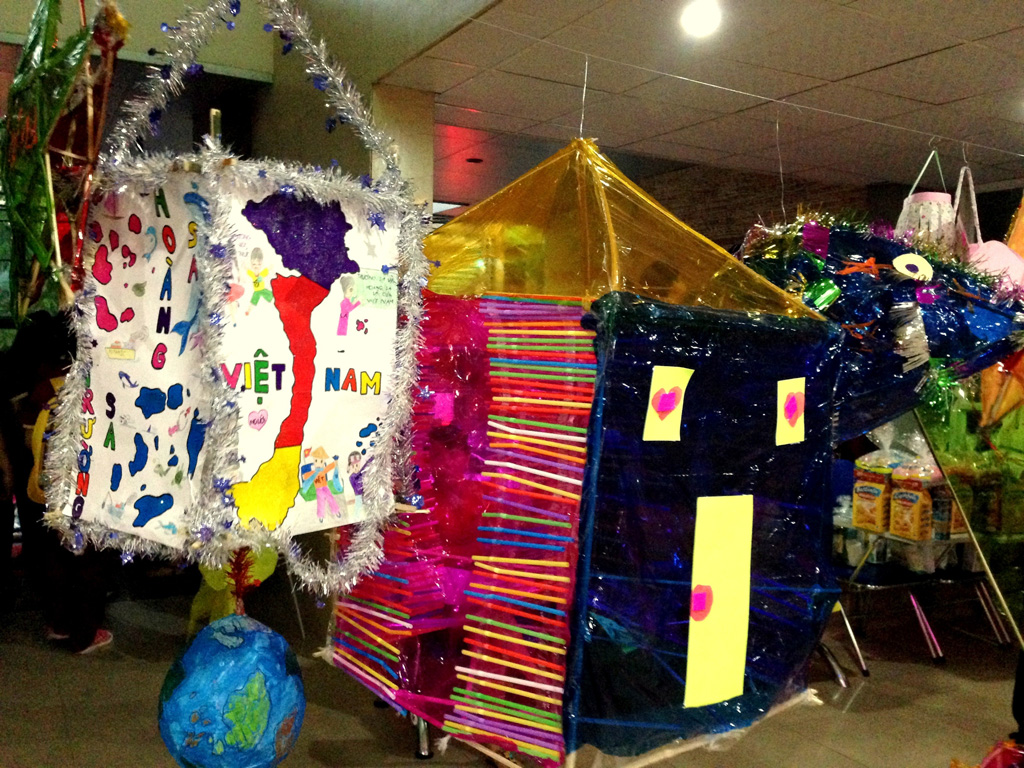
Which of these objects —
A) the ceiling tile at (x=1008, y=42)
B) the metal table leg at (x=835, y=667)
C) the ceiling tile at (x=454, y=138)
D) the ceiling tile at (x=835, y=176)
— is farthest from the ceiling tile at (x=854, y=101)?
the metal table leg at (x=835, y=667)

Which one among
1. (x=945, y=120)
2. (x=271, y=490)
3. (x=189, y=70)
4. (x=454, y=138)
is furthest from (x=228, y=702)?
(x=945, y=120)

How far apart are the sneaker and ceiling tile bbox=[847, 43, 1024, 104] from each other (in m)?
4.16

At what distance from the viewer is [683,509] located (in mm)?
2090

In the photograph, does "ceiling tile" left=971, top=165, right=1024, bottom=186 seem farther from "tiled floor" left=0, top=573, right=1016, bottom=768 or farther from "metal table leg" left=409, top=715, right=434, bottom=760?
"metal table leg" left=409, top=715, right=434, bottom=760

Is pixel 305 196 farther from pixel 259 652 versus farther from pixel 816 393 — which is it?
pixel 816 393

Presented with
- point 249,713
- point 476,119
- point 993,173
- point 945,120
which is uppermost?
point 993,173

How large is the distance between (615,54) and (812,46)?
2.55 ft

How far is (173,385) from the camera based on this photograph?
1532 mm

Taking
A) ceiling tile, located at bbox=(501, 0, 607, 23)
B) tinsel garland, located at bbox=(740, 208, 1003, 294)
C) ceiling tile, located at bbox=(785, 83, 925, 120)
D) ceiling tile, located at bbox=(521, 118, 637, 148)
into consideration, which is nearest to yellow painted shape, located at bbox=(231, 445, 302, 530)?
ceiling tile, located at bbox=(501, 0, 607, 23)

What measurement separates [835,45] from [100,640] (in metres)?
3.99

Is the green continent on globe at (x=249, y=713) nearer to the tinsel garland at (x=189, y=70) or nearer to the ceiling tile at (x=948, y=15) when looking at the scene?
A: the tinsel garland at (x=189, y=70)

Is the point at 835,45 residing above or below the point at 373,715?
above

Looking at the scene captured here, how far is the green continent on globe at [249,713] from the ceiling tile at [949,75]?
3.38m

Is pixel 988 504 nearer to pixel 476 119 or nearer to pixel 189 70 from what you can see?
pixel 476 119
